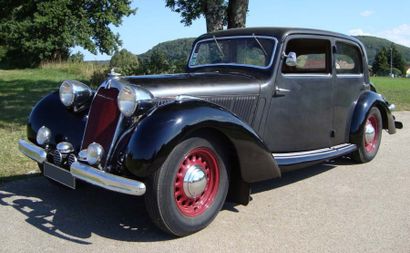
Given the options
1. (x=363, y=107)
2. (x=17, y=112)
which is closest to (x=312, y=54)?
(x=363, y=107)

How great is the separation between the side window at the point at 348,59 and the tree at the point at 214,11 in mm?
5284

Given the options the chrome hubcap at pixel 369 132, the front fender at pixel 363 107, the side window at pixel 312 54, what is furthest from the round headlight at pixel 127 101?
the chrome hubcap at pixel 369 132

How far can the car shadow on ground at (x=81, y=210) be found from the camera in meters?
3.63

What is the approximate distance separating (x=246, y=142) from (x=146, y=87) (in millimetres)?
971

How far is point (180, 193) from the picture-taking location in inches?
142

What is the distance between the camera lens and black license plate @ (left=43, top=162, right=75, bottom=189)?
3650mm

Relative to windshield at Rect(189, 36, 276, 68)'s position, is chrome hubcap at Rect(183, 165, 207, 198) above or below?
below

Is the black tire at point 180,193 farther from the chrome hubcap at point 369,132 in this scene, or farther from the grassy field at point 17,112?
the chrome hubcap at point 369,132

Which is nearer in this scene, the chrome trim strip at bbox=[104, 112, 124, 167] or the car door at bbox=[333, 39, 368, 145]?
the chrome trim strip at bbox=[104, 112, 124, 167]

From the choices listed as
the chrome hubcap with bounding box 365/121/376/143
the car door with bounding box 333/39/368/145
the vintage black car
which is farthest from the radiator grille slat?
the chrome hubcap with bounding box 365/121/376/143

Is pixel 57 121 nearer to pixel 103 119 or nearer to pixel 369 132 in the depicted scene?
pixel 103 119

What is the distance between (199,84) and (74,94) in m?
1.19

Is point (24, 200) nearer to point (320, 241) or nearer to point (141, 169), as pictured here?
point (141, 169)

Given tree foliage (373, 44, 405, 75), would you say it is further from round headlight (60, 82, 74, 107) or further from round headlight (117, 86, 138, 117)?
round headlight (117, 86, 138, 117)
